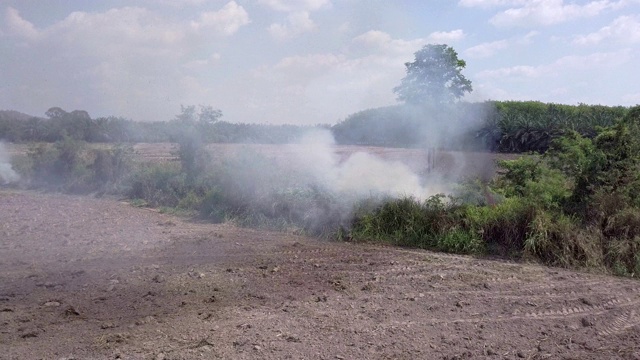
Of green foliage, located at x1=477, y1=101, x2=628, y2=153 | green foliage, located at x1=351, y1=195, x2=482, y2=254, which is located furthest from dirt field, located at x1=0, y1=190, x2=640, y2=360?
green foliage, located at x1=477, y1=101, x2=628, y2=153

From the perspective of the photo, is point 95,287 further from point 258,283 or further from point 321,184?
point 321,184

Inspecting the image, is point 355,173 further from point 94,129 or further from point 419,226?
point 94,129

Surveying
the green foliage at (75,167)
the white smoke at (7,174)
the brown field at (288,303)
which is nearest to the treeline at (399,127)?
the green foliage at (75,167)

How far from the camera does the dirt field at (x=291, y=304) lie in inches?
203

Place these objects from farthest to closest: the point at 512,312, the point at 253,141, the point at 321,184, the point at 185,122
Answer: the point at 253,141
the point at 185,122
the point at 321,184
the point at 512,312

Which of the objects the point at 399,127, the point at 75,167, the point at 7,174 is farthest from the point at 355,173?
the point at 7,174

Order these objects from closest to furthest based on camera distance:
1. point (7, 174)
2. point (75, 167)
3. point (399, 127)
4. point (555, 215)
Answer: point (555, 215) < point (399, 127) < point (75, 167) < point (7, 174)

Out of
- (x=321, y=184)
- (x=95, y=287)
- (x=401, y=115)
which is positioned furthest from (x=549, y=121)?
(x=95, y=287)

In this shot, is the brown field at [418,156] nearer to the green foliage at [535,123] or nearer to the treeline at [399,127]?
the treeline at [399,127]

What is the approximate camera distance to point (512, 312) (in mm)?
6184

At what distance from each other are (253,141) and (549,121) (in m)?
13.4

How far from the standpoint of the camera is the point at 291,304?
246 inches

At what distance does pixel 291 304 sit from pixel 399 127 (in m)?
8.41

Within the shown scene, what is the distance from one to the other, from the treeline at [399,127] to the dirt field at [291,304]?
5170 mm
